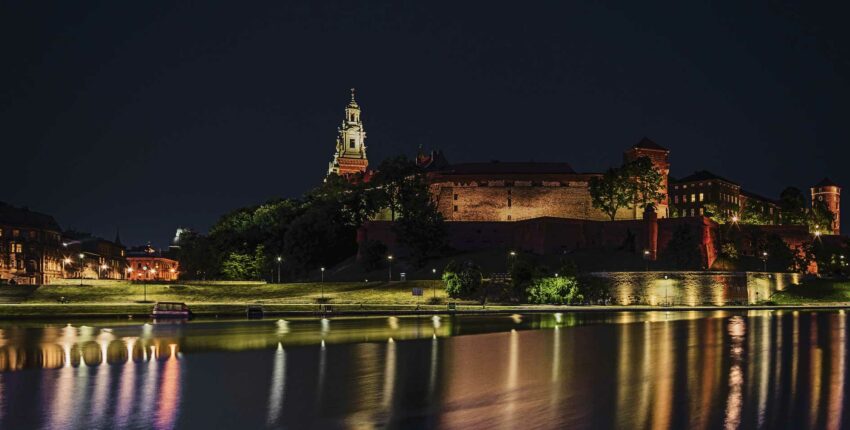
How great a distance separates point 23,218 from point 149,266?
5579cm

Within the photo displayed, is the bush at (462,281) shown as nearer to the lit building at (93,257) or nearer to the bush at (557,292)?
the bush at (557,292)

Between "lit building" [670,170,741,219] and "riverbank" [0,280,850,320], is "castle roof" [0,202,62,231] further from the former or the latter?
"lit building" [670,170,741,219]

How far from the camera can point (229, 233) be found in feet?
270

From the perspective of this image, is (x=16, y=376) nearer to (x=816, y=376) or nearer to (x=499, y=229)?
(x=816, y=376)

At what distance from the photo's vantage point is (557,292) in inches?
2203

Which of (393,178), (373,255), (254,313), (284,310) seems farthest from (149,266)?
(254,313)

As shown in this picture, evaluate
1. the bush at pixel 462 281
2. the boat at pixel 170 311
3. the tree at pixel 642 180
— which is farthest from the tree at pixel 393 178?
the boat at pixel 170 311

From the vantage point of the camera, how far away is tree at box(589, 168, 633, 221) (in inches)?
3056

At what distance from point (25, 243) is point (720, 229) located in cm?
7039

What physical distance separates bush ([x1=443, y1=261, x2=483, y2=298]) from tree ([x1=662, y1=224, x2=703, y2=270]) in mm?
17696

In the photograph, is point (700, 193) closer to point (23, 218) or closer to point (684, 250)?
point (684, 250)

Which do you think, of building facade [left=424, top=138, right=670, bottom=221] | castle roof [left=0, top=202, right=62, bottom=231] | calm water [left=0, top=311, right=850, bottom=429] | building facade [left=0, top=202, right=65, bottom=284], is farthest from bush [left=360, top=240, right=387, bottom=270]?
castle roof [left=0, top=202, right=62, bottom=231]

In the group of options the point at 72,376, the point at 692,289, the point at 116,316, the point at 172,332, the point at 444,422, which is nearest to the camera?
the point at 444,422

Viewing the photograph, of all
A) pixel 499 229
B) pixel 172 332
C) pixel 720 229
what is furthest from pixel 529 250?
pixel 172 332
